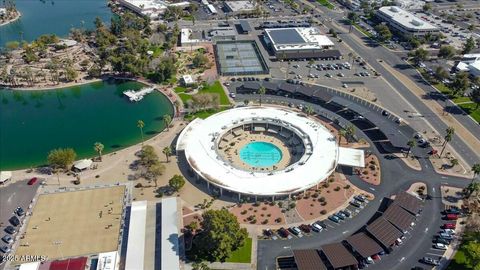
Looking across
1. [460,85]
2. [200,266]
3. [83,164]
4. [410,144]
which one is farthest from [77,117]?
[460,85]

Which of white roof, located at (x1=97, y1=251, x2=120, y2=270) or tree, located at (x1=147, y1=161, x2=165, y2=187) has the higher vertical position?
tree, located at (x1=147, y1=161, x2=165, y2=187)

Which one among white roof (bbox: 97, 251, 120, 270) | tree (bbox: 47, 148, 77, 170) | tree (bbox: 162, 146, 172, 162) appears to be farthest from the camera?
tree (bbox: 162, 146, 172, 162)

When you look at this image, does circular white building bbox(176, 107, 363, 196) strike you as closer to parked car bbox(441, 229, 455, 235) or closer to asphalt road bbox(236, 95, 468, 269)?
asphalt road bbox(236, 95, 468, 269)

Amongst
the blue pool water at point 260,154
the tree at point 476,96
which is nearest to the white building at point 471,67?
the tree at point 476,96

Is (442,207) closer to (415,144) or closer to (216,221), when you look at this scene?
(415,144)

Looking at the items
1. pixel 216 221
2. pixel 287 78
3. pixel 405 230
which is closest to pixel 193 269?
pixel 216 221

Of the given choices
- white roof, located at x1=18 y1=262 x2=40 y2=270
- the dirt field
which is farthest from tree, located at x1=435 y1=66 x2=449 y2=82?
white roof, located at x1=18 y1=262 x2=40 y2=270

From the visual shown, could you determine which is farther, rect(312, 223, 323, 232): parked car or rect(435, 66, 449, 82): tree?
rect(435, 66, 449, 82): tree

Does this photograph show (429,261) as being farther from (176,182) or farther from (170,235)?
(176,182)
